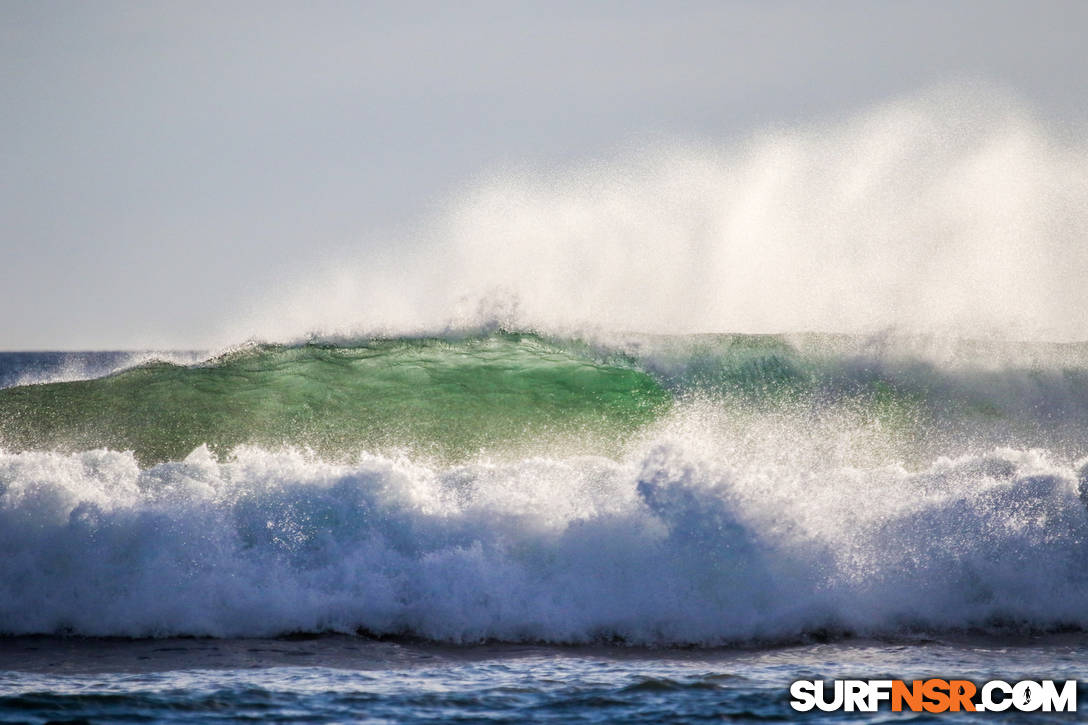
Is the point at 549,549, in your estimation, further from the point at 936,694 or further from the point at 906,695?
the point at 936,694

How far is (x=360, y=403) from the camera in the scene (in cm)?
1514

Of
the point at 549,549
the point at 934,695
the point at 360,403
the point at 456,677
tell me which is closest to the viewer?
the point at 934,695

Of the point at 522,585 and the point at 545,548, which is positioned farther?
the point at 545,548

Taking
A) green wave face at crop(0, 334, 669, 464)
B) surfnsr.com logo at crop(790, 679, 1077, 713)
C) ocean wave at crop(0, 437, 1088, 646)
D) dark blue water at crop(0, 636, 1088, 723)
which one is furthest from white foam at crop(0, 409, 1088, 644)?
green wave face at crop(0, 334, 669, 464)

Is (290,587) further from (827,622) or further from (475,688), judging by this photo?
(827,622)

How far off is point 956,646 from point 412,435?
26.4 ft

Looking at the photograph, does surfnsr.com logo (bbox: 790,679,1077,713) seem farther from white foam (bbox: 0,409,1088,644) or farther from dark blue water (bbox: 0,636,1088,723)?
white foam (bbox: 0,409,1088,644)

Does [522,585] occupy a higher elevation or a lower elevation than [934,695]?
higher

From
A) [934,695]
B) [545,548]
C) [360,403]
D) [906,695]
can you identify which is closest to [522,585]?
[545,548]

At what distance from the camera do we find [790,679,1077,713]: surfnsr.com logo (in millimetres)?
6348

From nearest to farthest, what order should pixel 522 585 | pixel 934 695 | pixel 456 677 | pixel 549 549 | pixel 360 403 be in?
pixel 934 695, pixel 456 677, pixel 522 585, pixel 549 549, pixel 360 403

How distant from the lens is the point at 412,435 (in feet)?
46.8

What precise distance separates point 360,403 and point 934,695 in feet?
33.3

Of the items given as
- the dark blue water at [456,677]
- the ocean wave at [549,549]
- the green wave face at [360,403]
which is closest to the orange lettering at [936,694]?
the dark blue water at [456,677]
